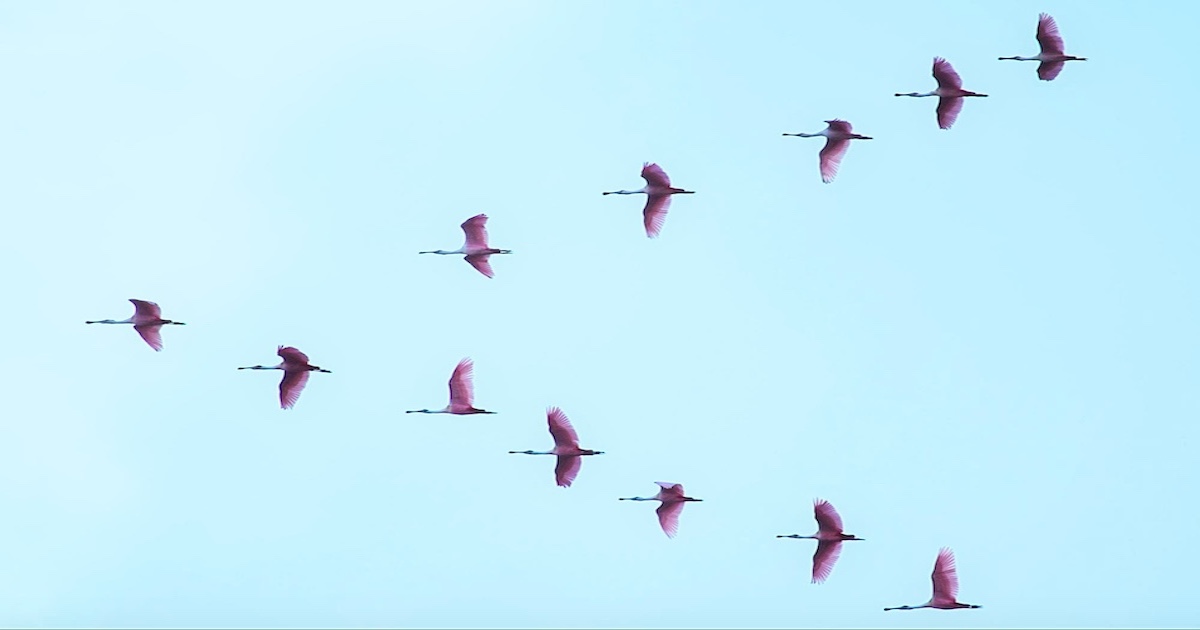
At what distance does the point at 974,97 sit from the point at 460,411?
12509mm

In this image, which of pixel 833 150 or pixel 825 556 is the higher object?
pixel 833 150

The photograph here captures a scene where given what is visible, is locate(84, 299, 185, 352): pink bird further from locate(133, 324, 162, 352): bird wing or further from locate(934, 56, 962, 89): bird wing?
locate(934, 56, 962, 89): bird wing

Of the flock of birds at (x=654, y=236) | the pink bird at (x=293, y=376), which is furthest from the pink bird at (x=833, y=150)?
the pink bird at (x=293, y=376)

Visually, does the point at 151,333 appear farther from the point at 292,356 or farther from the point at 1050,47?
the point at 1050,47

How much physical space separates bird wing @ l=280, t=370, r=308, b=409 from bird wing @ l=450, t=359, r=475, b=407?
3.05 metres

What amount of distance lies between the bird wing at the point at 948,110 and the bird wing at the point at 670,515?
9.87 m

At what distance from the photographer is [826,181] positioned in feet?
213

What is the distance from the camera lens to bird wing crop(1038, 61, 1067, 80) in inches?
2520

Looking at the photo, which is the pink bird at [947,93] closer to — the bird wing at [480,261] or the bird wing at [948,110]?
the bird wing at [948,110]

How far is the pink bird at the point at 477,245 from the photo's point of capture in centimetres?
6525

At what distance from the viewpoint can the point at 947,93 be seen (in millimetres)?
65125

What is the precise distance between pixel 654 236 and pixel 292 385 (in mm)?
8039

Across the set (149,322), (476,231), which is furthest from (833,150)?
(149,322)

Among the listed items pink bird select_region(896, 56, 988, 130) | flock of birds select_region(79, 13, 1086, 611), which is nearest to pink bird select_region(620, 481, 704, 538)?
flock of birds select_region(79, 13, 1086, 611)
